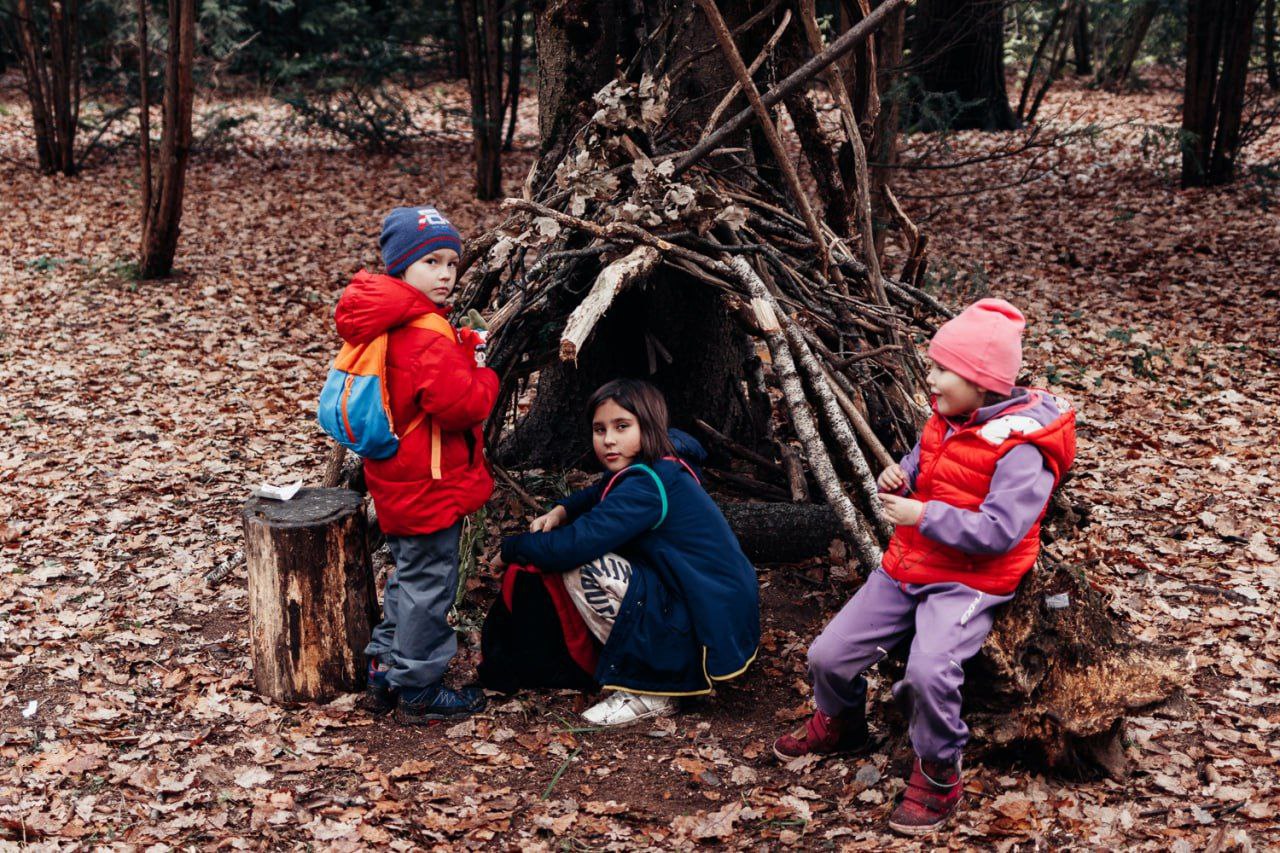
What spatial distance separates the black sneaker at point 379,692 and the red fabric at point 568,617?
521 millimetres

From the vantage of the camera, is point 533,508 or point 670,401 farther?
point 670,401

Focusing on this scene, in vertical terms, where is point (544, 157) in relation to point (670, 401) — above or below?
above

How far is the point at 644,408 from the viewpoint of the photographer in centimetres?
392

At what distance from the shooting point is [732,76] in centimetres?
530

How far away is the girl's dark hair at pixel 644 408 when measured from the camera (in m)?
3.91

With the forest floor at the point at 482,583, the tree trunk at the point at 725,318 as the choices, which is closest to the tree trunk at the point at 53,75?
the forest floor at the point at 482,583

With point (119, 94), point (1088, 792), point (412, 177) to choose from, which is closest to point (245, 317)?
point (412, 177)

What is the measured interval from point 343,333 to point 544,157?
6.71 feet

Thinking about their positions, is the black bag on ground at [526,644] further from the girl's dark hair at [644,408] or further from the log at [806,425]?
the log at [806,425]

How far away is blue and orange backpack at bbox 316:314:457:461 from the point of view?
3652 mm

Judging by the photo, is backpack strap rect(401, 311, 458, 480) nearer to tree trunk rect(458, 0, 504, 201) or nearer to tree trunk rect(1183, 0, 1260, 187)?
tree trunk rect(458, 0, 504, 201)

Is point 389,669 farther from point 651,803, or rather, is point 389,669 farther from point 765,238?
point 765,238

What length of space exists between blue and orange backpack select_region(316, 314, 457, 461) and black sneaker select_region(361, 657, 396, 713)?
0.85 meters

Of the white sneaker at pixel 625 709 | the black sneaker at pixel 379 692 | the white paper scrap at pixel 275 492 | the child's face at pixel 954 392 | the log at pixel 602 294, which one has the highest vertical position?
the log at pixel 602 294
